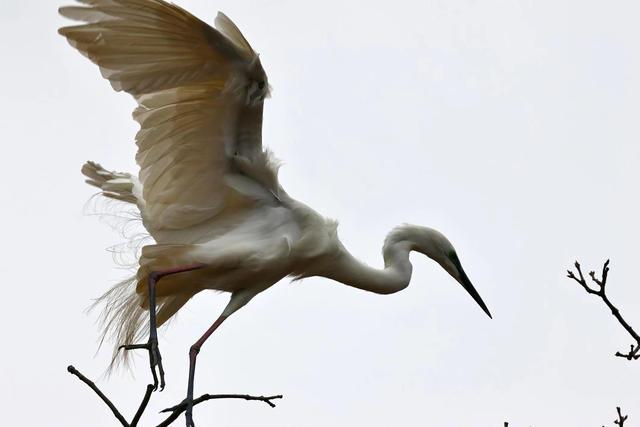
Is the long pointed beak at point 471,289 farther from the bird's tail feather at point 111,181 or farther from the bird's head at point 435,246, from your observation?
the bird's tail feather at point 111,181

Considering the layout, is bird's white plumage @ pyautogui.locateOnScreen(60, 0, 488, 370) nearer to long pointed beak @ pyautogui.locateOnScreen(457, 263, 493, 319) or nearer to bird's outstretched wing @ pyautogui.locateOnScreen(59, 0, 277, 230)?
bird's outstretched wing @ pyautogui.locateOnScreen(59, 0, 277, 230)

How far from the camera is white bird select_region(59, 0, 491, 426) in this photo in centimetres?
628

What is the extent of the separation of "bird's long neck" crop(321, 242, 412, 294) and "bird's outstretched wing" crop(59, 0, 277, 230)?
2.98 feet

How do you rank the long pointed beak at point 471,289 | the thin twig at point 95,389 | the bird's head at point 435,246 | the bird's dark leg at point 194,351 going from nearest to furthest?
the thin twig at point 95,389
the bird's dark leg at point 194,351
the bird's head at point 435,246
the long pointed beak at point 471,289

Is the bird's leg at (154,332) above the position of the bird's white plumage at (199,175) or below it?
below

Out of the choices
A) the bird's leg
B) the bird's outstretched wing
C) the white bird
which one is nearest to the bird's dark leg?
the white bird

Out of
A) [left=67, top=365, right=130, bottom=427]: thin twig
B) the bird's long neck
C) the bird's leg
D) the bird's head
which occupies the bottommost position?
[left=67, top=365, right=130, bottom=427]: thin twig

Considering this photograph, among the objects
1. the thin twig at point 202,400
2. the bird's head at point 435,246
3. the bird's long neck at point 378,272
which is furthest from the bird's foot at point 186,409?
the bird's head at point 435,246

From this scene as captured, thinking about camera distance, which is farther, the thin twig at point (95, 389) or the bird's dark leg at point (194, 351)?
the bird's dark leg at point (194, 351)

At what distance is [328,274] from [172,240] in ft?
3.76

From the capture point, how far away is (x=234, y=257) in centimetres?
712

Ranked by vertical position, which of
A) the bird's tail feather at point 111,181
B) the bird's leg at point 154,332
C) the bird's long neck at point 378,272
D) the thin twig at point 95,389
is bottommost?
the thin twig at point 95,389

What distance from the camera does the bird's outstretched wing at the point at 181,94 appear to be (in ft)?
20.4

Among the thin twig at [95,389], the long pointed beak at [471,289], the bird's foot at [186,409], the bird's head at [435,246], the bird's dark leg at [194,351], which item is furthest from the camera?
the long pointed beak at [471,289]
